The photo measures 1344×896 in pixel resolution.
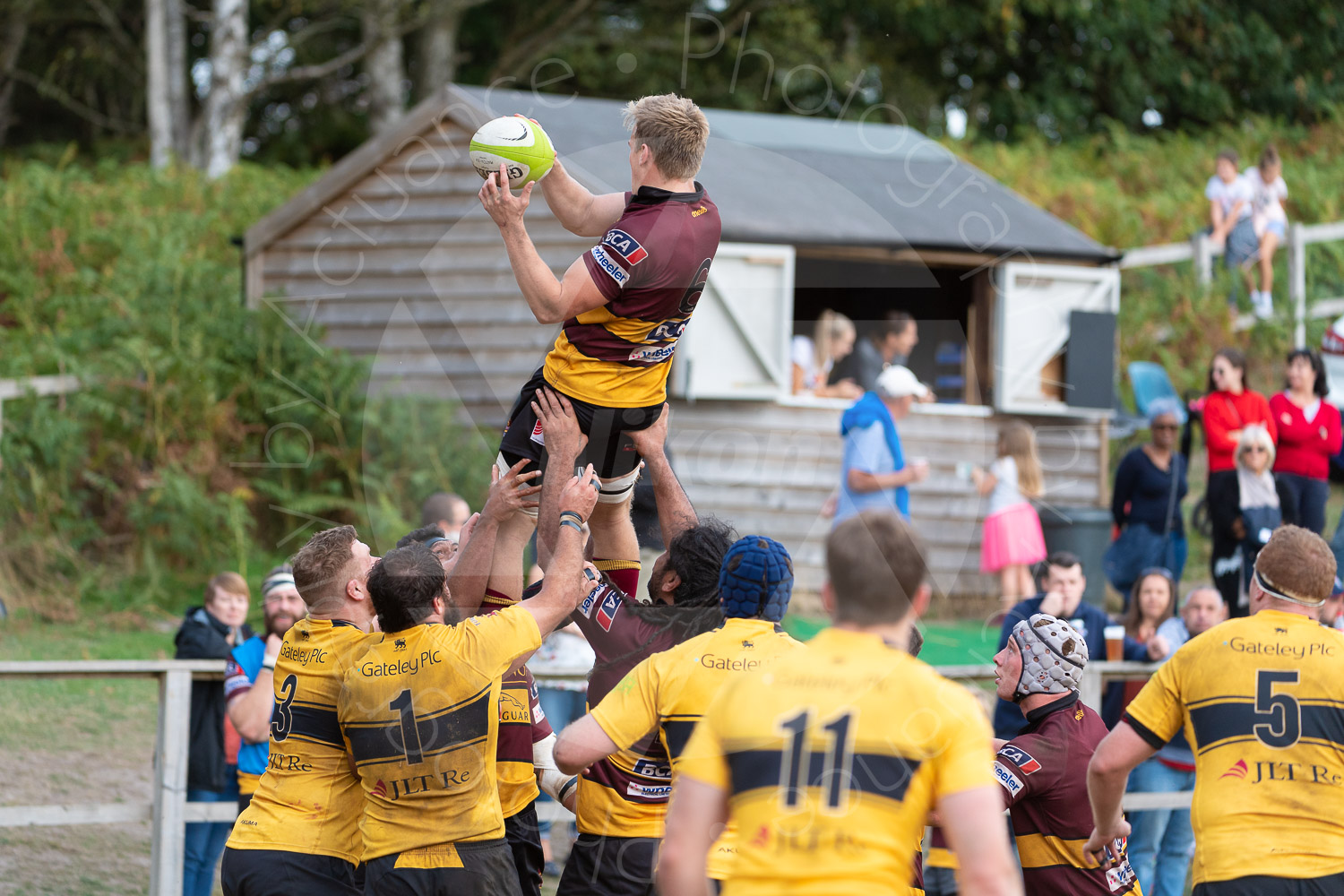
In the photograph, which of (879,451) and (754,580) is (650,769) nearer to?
(754,580)

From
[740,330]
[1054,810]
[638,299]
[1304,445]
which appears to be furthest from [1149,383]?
[638,299]

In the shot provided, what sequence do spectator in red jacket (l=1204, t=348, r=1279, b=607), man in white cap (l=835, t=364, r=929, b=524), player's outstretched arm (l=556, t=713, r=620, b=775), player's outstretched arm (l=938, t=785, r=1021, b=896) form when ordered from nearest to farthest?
player's outstretched arm (l=938, t=785, r=1021, b=896), player's outstretched arm (l=556, t=713, r=620, b=775), man in white cap (l=835, t=364, r=929, b=524), spectator in red jacket (l=1204, t=348, r=1279, b=607)

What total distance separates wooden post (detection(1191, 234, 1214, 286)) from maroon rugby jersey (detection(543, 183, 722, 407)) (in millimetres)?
13367

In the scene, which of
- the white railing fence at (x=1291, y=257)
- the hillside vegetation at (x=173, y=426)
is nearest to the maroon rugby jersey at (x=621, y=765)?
the hillside vegetation at (x=173, y=426)

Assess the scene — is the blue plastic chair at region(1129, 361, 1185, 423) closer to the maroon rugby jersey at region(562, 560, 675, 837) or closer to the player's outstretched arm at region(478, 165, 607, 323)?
the maroon rugby jersey at region(562, 560, 675, 837)

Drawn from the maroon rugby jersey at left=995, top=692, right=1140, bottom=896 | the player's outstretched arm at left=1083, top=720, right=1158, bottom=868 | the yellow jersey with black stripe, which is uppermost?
the yellow jersey with black stripe

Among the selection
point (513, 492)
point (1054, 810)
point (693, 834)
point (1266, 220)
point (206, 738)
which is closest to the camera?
point (693, 834)

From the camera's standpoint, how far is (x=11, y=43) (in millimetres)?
25297

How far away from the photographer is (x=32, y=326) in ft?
48.1

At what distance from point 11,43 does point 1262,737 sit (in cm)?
2639

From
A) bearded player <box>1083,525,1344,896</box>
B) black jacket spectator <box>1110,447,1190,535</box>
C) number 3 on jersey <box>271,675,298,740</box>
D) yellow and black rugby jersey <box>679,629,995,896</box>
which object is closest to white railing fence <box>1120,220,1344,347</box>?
black jacket spectator <box>1110,447,1190,535</box>

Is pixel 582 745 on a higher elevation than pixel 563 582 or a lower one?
lower

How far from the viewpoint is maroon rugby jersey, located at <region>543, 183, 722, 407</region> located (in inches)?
189

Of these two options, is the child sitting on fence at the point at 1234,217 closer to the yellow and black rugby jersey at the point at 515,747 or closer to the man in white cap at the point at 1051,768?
the man in white cap at the point at 1051,768
